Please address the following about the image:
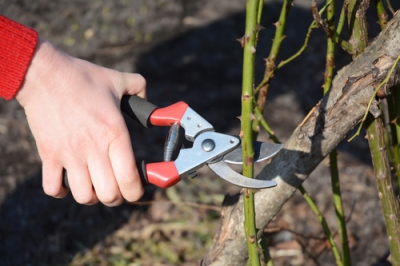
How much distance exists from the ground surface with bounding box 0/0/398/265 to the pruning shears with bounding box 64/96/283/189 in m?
0.49

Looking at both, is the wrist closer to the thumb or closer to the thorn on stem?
the thumb

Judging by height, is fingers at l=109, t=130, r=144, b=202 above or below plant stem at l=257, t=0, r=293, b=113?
below

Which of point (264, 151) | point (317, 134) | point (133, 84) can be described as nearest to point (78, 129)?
point (133, 84)

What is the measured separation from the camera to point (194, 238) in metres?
2.40

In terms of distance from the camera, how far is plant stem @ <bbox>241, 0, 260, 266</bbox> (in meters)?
0.95

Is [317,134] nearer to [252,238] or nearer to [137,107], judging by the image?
[252,238]

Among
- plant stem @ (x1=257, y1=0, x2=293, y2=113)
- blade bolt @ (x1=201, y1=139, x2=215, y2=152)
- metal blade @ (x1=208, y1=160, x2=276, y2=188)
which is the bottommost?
metal blade @ (x1=208, y1=160, x2=276, y2=188)

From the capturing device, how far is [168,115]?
4.52 ft

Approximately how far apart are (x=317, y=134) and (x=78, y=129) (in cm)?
55

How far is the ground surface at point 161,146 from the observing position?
2375 mm

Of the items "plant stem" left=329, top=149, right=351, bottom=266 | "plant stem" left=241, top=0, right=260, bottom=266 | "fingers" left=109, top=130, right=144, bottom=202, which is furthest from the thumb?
"plant stem" left=329, top=149, right=351, bottom=266

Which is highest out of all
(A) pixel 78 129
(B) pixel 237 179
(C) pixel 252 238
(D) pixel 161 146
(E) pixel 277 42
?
(D) pixel 161 146

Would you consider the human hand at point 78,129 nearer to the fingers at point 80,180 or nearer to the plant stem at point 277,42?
the fingers at point 80,180

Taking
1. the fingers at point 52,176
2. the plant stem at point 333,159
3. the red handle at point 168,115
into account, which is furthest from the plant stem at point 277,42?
the fingers at point 52,176
